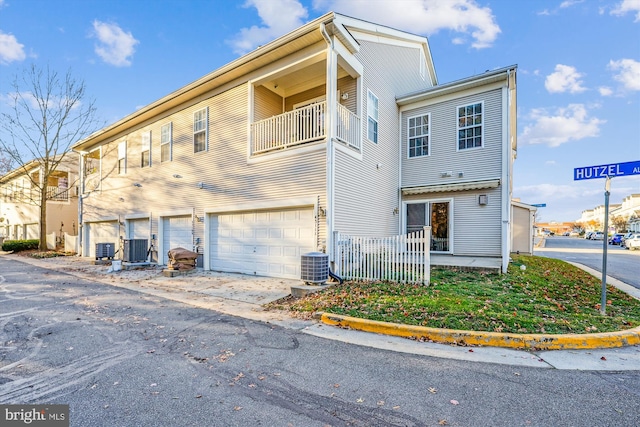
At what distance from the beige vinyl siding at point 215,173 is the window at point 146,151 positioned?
0.98 ft

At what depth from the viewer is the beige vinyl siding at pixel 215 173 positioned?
30.2 feet

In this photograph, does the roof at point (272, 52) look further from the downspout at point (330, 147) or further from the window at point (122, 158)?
the window at point (122, 158)

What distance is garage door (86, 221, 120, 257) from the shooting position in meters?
16.4

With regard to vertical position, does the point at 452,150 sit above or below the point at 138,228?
above

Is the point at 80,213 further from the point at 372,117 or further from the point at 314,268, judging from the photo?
the point at 372,117

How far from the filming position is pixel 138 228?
15.0 meters

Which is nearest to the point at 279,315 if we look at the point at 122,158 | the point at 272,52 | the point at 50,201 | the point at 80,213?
the point at 272,52

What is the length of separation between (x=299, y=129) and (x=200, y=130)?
502 cm

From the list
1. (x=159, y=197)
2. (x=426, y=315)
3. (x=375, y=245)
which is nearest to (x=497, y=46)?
(x=375, y=245)

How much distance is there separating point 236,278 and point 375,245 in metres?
4.59

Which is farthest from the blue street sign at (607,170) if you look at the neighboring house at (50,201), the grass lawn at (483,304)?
the neighboring house at (50,201)

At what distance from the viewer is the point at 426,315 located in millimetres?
5207

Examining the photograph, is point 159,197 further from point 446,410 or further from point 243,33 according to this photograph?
point 446,410

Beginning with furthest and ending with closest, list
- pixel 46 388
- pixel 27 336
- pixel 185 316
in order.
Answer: pixel 185 316 → pixel 27 336 → pixel 46 388
